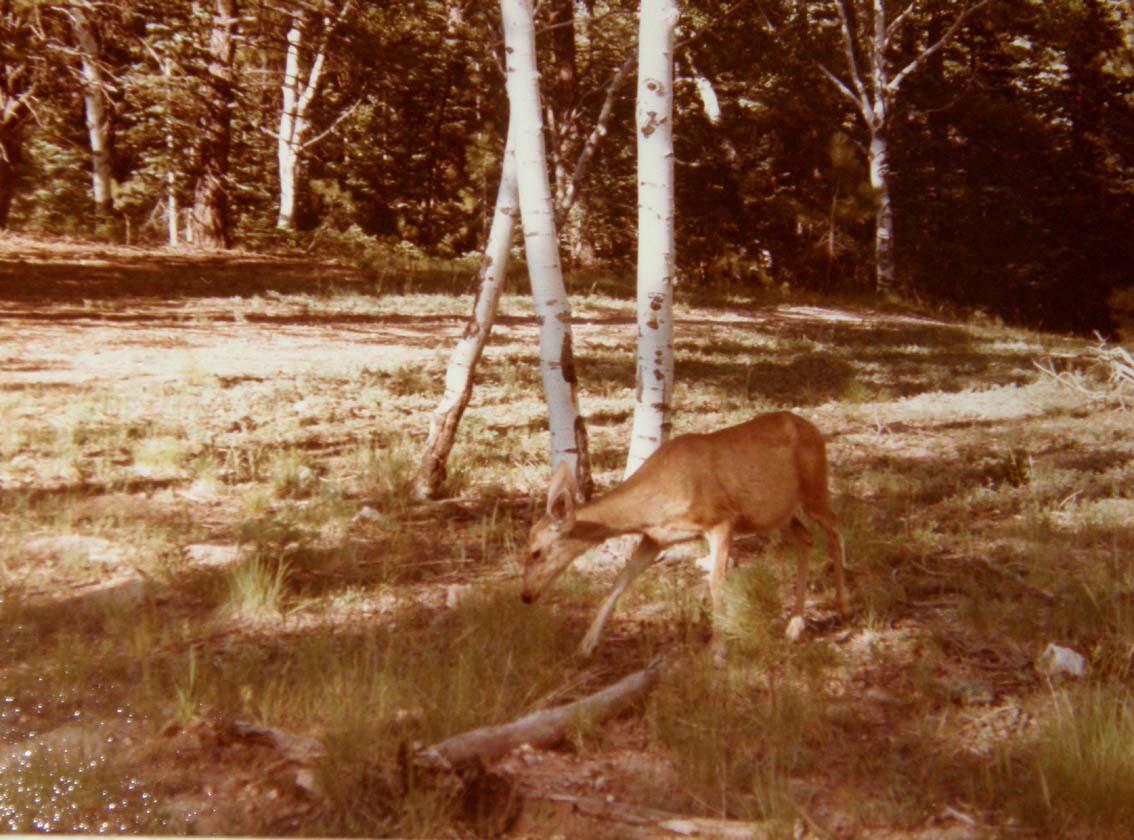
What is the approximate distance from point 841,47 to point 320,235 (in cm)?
1276

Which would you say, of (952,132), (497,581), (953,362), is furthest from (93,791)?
(952,132)

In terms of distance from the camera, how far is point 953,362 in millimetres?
17031

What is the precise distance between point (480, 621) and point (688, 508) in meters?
1.15

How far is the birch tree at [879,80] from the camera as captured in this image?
2666 centimetres

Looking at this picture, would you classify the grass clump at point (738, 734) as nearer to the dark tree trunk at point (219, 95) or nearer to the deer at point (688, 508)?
the deer at point (688, 508)

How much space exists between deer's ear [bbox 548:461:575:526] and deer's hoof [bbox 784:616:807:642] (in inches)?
49.2

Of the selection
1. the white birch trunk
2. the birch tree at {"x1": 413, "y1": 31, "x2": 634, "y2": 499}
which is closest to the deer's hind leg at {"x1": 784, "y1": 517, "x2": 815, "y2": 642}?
the birch tree at {"x1": 413, "y1": 31, "x2": 634, "y2": 499}

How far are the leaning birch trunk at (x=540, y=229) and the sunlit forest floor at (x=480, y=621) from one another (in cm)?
82

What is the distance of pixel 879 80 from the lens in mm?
26781

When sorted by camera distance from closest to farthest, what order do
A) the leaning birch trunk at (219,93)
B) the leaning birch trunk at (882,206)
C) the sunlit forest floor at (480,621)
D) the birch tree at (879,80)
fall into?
the sunlit forest floor at (480,621) → the leaning birch trunk at (219,93) → the birch tree at (879,80) → the leaning birch trunk at (882,206)

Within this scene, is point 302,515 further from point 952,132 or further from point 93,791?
point 952,132

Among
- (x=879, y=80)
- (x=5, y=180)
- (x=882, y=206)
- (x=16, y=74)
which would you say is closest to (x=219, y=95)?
(x=16, y=74)

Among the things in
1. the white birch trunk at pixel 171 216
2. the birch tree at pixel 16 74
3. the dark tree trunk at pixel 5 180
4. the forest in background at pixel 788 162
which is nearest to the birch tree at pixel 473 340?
the birch tree at pixel 16 74

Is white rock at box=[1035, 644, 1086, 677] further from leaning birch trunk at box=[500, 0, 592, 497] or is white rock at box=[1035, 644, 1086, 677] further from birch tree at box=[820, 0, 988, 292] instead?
birch tree at box=[820, 0, 988, 292]
